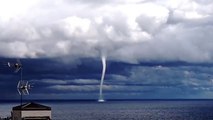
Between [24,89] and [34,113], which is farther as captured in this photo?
[34,113]

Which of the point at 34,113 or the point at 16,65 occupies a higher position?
the point at 16,65

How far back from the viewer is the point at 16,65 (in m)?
103

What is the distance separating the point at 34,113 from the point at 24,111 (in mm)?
2565

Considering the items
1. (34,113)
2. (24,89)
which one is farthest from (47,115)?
(24,89)

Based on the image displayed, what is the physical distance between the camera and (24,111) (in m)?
113

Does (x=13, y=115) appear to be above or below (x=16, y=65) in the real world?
below

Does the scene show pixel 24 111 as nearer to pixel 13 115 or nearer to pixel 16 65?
pixel 13 115

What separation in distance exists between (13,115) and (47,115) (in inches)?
365

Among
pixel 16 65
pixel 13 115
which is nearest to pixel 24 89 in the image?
pixel 16 65

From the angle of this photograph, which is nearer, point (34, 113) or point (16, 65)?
point (16, 65)

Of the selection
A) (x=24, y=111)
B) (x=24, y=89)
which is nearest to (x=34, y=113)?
(x=24, y=111)

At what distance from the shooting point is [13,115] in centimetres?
11712

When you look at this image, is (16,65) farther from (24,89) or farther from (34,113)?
(34,113)

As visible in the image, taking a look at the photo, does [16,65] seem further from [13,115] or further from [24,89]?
[13,115]
